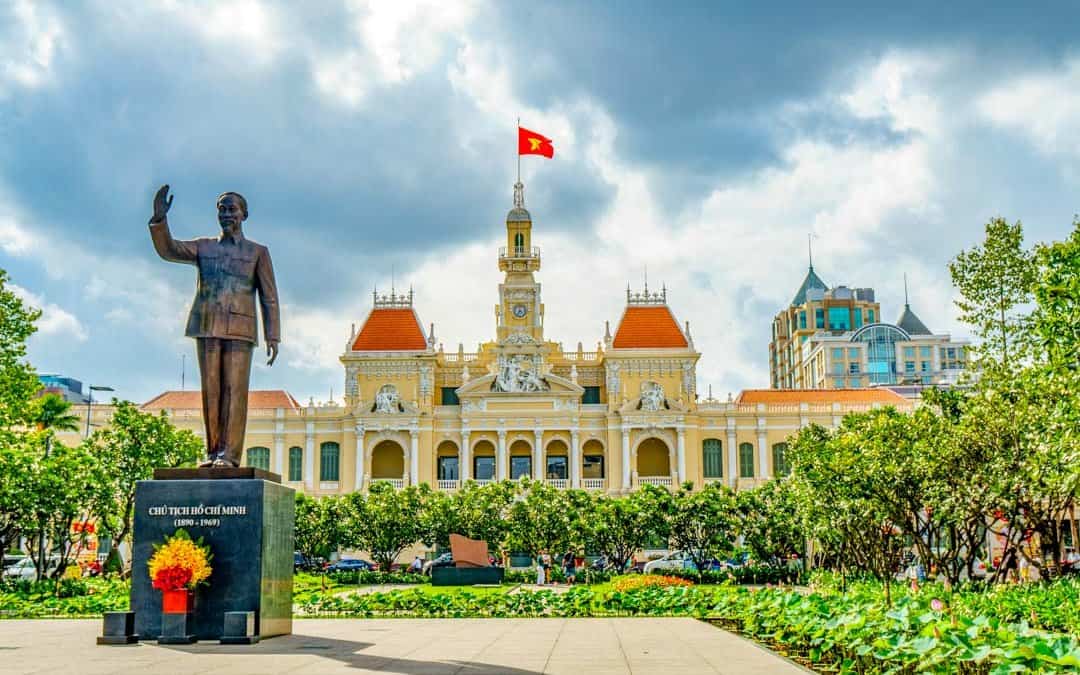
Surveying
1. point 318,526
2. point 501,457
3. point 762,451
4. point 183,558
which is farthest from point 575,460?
point 183,558

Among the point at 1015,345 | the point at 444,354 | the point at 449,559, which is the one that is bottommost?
the point at 449,559

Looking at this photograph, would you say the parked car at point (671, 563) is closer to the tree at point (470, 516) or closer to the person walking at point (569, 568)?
the person walking at point (569, 568)

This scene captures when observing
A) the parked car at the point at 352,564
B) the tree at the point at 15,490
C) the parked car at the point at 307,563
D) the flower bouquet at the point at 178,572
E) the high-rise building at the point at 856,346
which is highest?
the high-rise building at the point at 856,346

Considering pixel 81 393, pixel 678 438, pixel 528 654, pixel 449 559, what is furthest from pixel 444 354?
pixel 528 654

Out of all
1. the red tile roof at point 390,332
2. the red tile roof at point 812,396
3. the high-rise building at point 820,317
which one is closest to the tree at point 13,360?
the red tile roof at point 390,332

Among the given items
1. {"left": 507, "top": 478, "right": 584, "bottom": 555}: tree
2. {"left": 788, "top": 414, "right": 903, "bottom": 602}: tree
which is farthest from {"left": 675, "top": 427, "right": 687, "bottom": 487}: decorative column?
{"left": 788, "top": 414, "right": 903, "bottom": 602}: tree

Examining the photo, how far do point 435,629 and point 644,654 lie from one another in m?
4.44

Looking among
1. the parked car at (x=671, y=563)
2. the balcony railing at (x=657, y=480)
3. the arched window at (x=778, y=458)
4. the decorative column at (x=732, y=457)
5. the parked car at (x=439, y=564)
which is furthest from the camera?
the arched window at (x=778, y=458)

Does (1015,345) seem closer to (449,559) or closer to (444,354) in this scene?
(449,559)

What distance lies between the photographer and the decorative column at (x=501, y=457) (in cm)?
5938

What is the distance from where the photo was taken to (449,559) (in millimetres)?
42250

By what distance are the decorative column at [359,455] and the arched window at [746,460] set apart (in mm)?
21080

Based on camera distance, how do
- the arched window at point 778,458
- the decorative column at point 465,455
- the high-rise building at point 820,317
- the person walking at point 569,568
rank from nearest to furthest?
the person walking at point 569,568, the decorative column at point 465,455, the arched window at point 778,458, the high-rise building at point 820,317

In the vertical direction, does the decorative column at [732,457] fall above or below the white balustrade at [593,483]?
above
